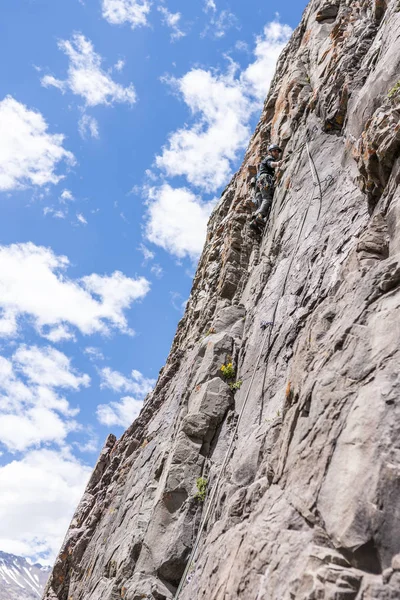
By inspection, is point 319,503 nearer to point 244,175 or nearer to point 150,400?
point 150,400

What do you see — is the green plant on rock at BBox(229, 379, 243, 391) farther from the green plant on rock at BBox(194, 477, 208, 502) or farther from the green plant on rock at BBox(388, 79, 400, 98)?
the green plant on rock at BBox(388, 79, 400, 98)

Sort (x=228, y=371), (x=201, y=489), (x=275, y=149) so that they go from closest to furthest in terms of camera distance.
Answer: (x=201, y=489), (x=228, y=371), (x=275, y=149)

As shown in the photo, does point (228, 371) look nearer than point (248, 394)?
No

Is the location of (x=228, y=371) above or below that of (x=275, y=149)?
below

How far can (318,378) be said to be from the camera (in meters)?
6.45

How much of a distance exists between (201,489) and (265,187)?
10.6 m

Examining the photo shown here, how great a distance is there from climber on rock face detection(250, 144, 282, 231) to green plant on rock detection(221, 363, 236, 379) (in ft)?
20.9

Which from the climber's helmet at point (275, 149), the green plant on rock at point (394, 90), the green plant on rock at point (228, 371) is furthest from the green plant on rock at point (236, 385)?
the climber's helmet at point (275, 149)

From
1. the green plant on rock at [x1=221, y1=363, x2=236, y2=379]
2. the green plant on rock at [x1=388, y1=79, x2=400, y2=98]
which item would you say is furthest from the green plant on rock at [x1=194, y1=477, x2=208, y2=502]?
the green plant on rock at [x1=388, y1=79, x2=400, y2=98]

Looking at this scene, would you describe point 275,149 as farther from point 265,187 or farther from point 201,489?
point 201,489

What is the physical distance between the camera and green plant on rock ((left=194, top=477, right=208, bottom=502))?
11.0m

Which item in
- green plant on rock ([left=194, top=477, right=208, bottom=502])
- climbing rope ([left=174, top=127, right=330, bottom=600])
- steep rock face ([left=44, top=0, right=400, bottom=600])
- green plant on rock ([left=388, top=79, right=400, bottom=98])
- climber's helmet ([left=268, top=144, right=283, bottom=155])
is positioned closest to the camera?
steep rock face ([left=44, top=0, right=400, bottom=600])

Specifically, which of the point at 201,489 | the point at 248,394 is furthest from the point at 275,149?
the point at 201,489

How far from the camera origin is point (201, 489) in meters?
11.1
